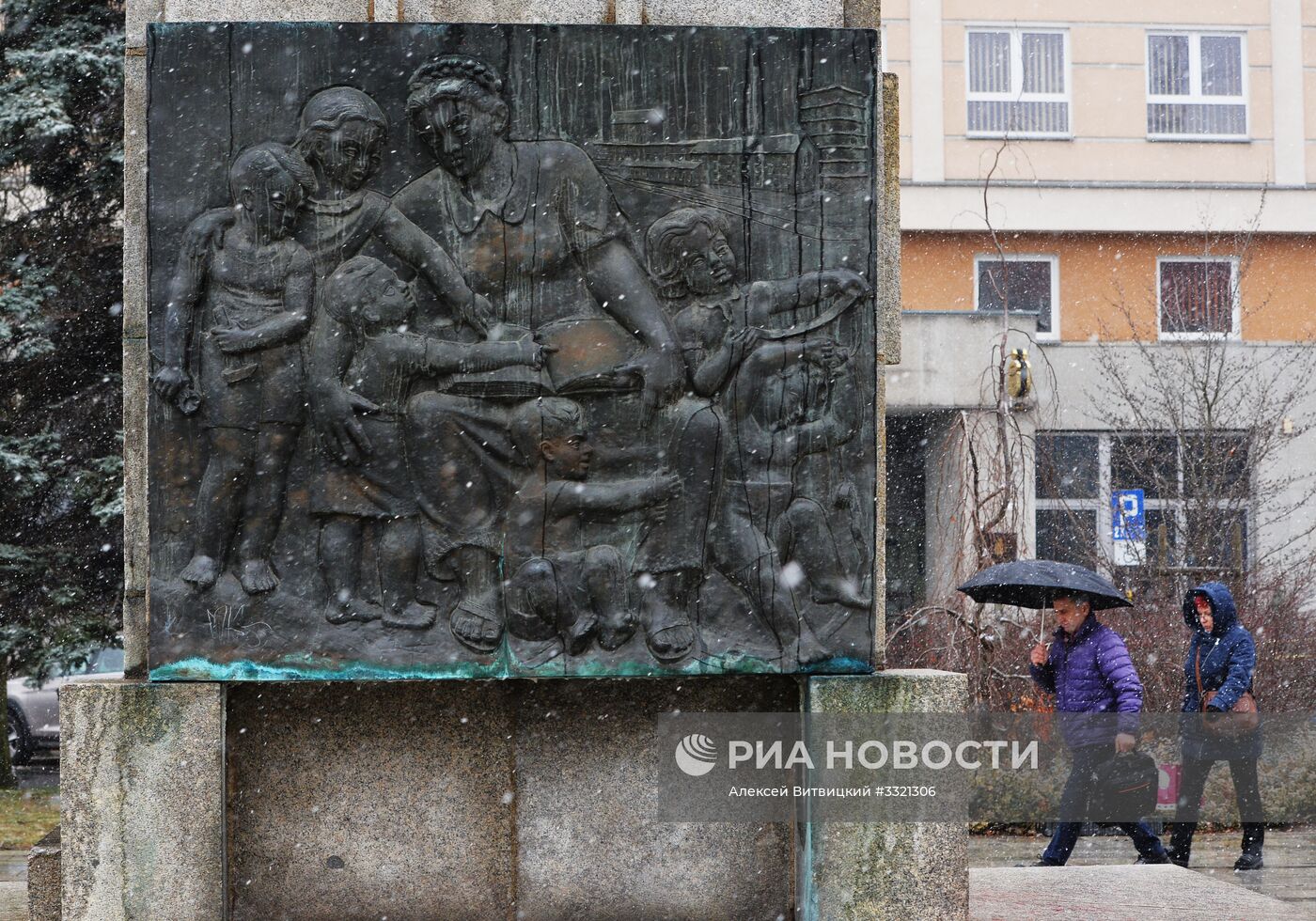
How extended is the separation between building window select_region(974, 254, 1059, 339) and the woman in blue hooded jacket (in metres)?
12.6

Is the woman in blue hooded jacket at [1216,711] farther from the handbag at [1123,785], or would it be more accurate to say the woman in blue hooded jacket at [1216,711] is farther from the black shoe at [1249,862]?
the handbag at [1123,785]

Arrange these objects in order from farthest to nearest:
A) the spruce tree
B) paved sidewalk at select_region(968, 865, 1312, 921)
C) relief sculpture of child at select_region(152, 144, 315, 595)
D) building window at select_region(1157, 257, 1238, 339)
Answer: building window at select_region(1157, 257, 1238, 339) < the spruce tree < paved sidewalk at select_region(968, 865, 1312, 921) < relief sculpture of child at select_region(152, 144, 315, 595)

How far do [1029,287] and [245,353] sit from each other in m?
18.3

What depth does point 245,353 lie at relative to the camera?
582 cm

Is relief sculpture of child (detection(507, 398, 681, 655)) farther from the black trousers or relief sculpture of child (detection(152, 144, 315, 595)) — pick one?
the black trousers

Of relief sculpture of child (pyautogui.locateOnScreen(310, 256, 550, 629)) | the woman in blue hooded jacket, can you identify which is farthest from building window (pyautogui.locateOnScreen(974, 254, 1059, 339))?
relief sculpture of child (pyautogui.locateOnScreen(310, 256, 550, 629))

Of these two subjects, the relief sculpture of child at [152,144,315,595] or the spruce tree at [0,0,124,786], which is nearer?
the relief sculpture of child at [152,144,315,595]

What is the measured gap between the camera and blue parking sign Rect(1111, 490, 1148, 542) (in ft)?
48.2

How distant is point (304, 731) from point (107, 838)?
850 millimetres

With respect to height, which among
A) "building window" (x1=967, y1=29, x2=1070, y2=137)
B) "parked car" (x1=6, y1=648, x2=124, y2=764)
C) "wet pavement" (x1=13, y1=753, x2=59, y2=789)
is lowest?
"wet pavement" (x1=13, y1=753, x2=59, y2=789)

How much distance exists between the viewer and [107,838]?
→ 5.73 metres

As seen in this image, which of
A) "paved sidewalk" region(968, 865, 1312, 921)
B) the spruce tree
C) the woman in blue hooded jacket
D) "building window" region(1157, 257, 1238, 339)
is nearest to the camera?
"paved sidewalk" region(968, 865, 1312, 921)

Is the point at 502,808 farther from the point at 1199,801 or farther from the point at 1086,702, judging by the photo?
the point at 1199,801

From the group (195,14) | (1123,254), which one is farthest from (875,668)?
(1123,254)
